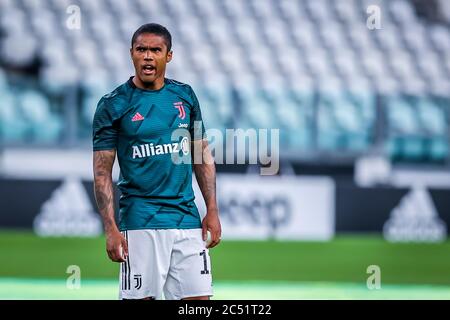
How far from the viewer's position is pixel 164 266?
204 inches

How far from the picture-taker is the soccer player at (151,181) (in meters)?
5.15

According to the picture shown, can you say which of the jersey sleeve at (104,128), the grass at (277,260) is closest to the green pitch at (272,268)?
the grass at (277,260)

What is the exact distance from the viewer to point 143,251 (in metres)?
5.19

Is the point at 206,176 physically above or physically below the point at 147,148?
below

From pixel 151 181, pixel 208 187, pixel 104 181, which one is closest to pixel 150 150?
pixel 151 181

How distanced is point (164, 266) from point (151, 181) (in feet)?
1.39

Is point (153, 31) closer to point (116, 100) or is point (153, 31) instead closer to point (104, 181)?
point (116, 100)

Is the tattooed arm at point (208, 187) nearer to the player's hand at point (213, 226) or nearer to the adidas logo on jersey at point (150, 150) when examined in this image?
the player's hand at point (213, 226)

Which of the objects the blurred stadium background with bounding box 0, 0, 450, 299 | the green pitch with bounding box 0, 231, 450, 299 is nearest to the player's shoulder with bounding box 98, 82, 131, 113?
the green pitch with bounding box 0, 231, 450, 299

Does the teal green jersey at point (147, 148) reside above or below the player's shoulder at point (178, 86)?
below

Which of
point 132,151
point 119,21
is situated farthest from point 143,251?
point 119,21

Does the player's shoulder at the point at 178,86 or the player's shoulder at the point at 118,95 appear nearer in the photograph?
the player's shoulder at the point at 118,95

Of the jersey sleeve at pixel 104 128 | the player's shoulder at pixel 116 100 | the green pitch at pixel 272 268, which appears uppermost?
the player's shoulder at pixel 116 100

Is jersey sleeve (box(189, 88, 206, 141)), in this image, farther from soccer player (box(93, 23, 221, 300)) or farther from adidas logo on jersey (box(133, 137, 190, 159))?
adidas logo on jersey (box(133, 137, 190, 159))
